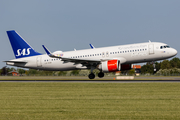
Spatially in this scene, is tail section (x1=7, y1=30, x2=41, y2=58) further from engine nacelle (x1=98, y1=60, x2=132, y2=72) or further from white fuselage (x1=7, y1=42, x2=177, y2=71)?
engine nacelle (x1=98, y1=60, x2=132, y2=72)

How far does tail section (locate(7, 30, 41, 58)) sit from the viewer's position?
4203 centimetres

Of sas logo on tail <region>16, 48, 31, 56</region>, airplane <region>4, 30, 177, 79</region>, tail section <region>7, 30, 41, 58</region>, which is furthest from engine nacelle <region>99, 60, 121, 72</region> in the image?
sas logo on tail <region>16, 48, 31, 56</region>

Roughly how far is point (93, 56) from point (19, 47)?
12616 mm

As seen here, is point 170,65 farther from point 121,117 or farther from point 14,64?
point 121,117

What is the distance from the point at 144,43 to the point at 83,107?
83.6 ft

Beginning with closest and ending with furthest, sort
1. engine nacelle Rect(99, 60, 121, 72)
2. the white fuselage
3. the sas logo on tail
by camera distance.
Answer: engine nacelle Rect(99, 60, 121, 72) → the white fuselage → the sas logo on tail

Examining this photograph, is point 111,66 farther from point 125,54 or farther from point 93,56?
point 93,56

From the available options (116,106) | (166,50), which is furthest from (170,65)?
(116,106)

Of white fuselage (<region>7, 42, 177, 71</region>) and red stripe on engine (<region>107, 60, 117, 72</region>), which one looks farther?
white fuselage (<region>7, 42, 177, 71</region>)

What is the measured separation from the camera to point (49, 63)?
4075 cm

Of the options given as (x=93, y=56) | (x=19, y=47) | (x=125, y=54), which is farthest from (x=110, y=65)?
(x=19, y=47)

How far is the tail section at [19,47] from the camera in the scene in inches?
1655

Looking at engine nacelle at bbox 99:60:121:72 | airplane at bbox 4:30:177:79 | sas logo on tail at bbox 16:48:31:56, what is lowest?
engine nacelle at bbox 99:60:121:72

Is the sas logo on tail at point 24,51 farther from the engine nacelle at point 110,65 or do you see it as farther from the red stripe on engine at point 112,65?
the red stripe on engine at point 112,65
